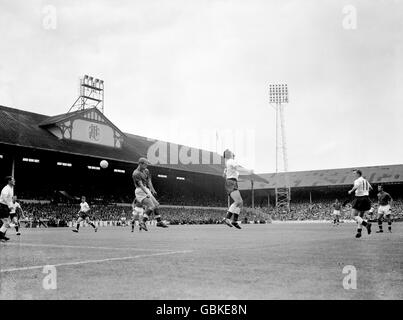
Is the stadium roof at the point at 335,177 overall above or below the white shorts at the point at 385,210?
above

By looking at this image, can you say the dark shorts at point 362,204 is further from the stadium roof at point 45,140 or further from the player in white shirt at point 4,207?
the stadium roof at point 45,140

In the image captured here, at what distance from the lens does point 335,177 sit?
217ft

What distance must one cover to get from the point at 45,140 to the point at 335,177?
4249 cm

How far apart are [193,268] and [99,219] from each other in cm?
3935

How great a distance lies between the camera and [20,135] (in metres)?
37.0

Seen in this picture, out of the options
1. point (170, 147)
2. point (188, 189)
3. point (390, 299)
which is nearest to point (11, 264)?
point (390, 299)

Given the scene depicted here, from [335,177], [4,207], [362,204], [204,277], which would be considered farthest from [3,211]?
[335,177]

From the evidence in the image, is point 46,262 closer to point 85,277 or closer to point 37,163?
point 85,277

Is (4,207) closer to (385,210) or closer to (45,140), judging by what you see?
(385,210)

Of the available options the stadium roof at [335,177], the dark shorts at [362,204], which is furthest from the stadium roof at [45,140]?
the dark shorts at [362,204]

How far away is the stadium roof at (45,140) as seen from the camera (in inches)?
1431

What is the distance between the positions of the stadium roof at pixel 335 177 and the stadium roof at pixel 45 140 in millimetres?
21696

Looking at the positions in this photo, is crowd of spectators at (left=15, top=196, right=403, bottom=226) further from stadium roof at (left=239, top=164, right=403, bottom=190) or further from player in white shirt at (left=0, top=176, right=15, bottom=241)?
player in white shirt at (left=0, top=176, right=15, bottom=241)

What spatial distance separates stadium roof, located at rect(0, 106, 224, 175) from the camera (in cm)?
3634
